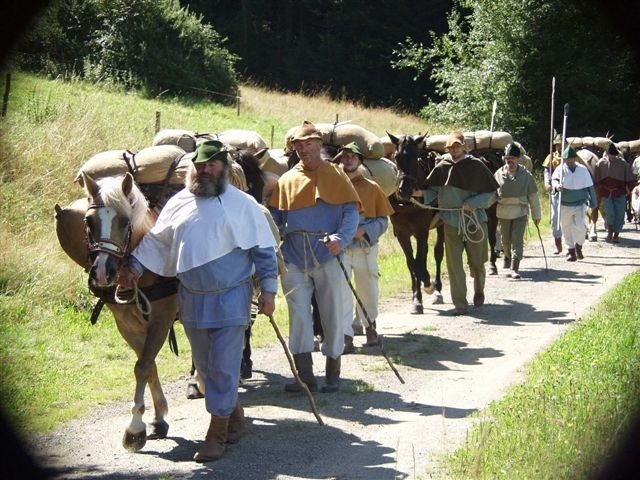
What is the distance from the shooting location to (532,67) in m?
34.5

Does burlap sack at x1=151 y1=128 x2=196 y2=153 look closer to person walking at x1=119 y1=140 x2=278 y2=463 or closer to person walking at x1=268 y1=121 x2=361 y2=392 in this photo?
person walking at x1=268 y1=121 x2=361 y2=392

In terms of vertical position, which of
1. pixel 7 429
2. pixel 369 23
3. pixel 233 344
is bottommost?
pixel 7 429

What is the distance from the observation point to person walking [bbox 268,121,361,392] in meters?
9.37

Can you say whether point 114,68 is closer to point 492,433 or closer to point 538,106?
point 538,106

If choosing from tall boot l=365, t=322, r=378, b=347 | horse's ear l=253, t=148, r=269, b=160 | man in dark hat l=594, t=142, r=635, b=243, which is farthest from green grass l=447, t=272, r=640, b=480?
man in dark hat l=594, t=142, r=635, b=243

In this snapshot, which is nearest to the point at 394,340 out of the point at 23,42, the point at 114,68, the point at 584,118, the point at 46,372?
the point at 46,372

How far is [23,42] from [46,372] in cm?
1910

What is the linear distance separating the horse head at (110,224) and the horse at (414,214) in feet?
20.5

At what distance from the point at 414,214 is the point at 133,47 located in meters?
22.0

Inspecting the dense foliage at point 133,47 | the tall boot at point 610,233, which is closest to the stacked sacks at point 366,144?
the tall boot at point 610,233

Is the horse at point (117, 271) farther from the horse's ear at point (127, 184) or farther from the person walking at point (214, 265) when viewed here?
the person walking at point (214, 265)

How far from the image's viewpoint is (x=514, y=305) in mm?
14438

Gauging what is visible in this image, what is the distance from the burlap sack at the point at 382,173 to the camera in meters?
12.5

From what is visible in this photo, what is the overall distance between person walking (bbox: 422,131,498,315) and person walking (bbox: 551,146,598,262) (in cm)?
595
